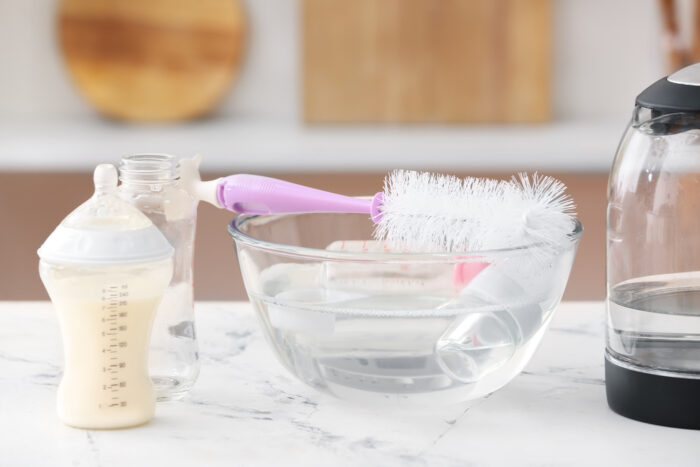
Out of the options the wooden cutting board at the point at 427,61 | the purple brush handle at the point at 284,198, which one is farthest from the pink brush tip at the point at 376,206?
the wooden cutting board at the point at 427,61

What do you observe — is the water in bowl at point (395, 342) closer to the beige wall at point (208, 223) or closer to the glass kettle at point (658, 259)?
the glass kettle at point (658, 259)

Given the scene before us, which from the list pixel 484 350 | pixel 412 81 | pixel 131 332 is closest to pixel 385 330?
pixel 484 350

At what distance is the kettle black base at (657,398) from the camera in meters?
0.74

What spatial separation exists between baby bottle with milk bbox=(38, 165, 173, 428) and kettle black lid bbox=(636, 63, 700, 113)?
374mm

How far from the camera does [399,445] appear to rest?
71 cm

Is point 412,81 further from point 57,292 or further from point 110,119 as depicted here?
point 57,292

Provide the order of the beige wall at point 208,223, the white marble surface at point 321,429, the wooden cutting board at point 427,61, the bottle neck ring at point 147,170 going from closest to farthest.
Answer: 1. the white marble surface at point 321,429
2. the bottle neck ring at point 147,170
3. the beige wall at point 208,223
4. the wooden cutting board at point 427,61

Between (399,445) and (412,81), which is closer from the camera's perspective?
(399,445)

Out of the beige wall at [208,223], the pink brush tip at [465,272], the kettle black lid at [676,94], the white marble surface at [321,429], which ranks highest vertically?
the kettle black lid at [676,94]

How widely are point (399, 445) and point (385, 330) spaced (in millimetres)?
83

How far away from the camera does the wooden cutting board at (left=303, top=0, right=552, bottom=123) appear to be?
7.48ft

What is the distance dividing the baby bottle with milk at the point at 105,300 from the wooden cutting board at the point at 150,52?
1640mm

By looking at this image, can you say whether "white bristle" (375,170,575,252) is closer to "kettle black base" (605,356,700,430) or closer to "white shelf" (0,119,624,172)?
"kettle black base" (605,356,700,430)

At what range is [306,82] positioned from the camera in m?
2.29
